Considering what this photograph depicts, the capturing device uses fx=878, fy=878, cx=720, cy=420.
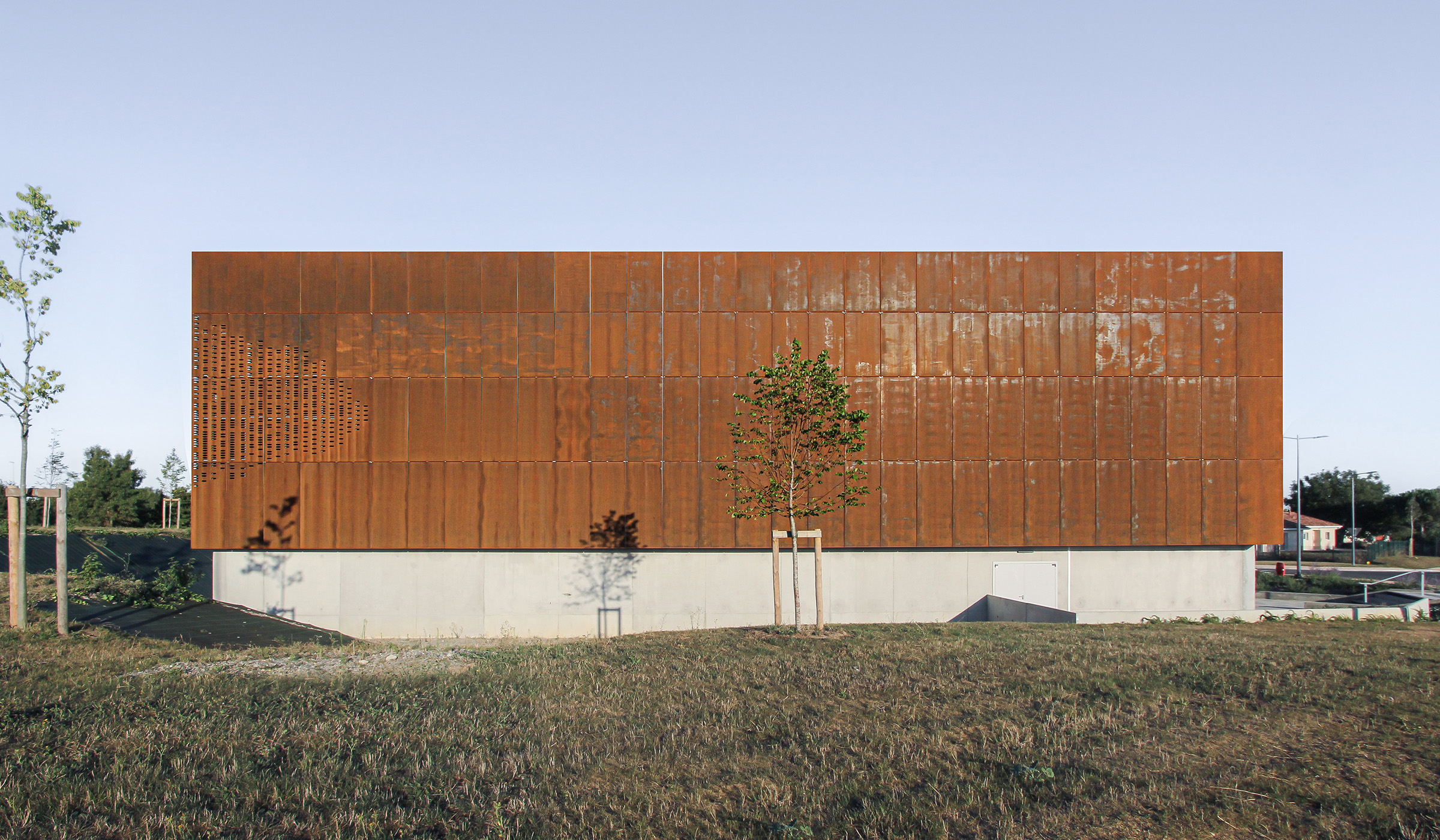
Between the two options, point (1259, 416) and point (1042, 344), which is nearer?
point (1042, 344)

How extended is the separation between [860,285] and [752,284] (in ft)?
12.1

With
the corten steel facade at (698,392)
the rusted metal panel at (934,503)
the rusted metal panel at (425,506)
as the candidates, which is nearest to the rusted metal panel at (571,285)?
the corten steel facade at (698,392)

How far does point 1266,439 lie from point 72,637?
34.5 meters

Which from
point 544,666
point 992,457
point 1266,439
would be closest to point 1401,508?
point 1266,439

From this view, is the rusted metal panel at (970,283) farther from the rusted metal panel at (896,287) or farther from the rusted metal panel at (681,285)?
the rusted metal panel at (681,285)

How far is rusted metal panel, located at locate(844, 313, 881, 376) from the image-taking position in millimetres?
29625

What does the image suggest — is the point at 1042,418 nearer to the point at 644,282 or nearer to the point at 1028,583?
the point at 1028,583

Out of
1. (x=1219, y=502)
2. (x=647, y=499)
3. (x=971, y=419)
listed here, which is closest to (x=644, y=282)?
(x=647, y=499)

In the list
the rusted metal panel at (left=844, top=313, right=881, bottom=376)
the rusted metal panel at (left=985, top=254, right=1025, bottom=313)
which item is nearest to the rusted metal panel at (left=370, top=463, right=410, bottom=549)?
the rusted metal panel at (left=844, top=313, right=881, bottom=376)

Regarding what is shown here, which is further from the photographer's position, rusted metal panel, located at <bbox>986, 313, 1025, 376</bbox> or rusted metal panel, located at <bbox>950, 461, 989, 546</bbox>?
rusted metal panel, located at <bbox>986, 313, 1025, 376</bbox>

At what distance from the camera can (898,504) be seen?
29375 millimetres

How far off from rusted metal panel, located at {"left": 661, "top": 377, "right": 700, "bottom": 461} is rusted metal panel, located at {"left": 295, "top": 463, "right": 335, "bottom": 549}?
36.8 ft

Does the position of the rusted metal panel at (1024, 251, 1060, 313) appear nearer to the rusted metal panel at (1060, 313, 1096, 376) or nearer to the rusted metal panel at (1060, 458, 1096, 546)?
the rusted metal panel at (1060, 313, 1096, 376)

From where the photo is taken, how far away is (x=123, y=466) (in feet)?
232
